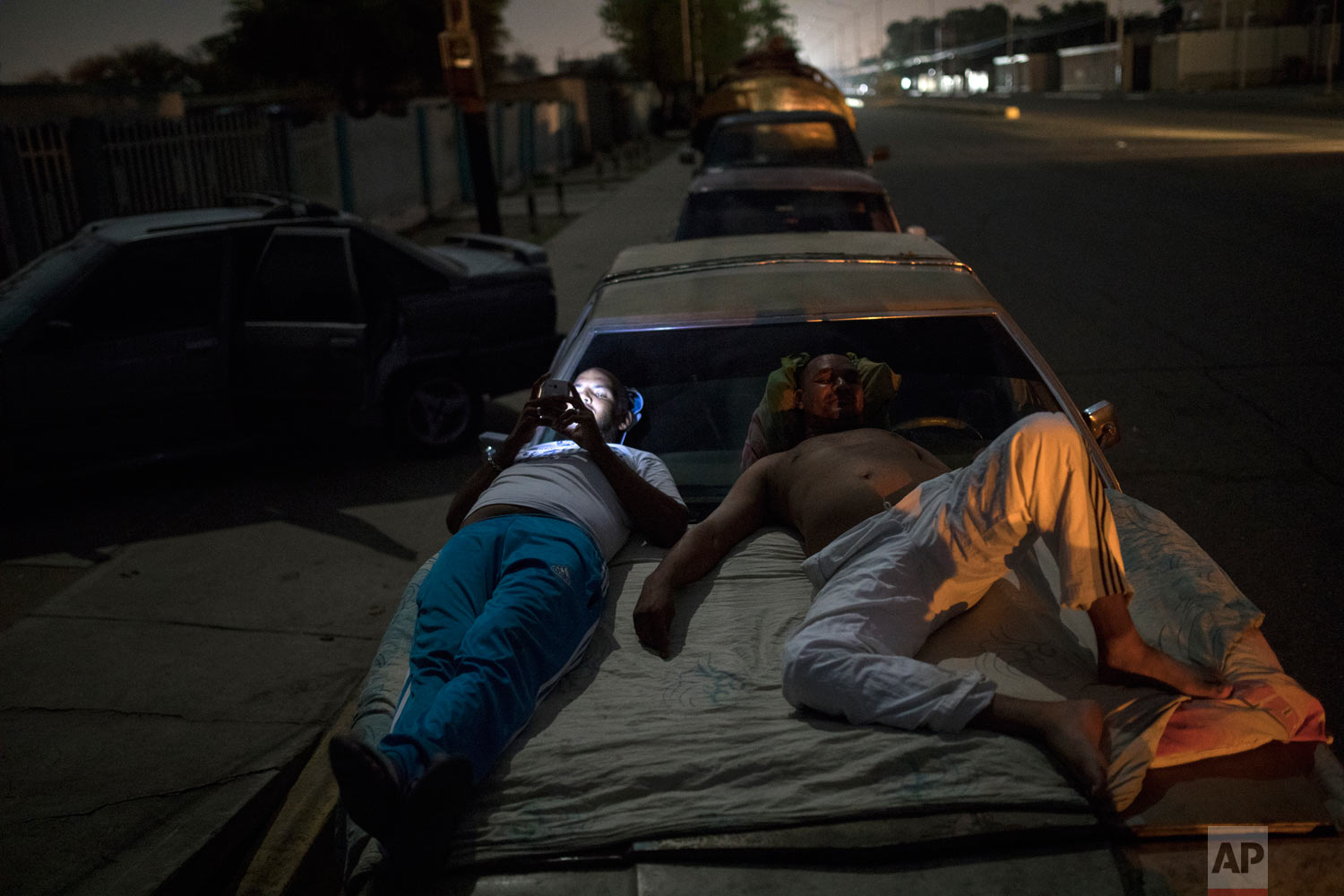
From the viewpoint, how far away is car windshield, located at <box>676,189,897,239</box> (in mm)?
7789

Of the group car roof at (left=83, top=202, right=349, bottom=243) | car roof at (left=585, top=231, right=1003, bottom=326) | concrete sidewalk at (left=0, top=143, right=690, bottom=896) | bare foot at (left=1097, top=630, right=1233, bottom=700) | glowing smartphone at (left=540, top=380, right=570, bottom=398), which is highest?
car roof at (left=83, top=202, right=349, bottom=243)

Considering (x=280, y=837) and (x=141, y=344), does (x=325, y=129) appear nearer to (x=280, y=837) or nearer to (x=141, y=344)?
(x=141, y=344)

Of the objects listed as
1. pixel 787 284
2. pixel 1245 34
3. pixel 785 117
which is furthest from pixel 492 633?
pixel 1245 34

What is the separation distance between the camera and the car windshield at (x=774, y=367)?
12.6ft

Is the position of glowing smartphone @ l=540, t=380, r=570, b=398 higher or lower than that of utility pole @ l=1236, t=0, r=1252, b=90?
lower

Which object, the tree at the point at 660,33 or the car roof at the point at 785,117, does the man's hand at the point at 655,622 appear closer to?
the car roof at the point at 785,117

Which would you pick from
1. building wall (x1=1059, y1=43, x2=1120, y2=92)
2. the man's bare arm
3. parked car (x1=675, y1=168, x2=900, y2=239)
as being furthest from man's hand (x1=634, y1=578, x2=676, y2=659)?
building wall (x1=1059, y1=43, x2=1120, y2=92)

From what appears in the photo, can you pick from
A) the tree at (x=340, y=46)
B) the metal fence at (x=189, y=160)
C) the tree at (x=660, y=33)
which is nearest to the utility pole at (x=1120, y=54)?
the tree at (x=660, y=33)

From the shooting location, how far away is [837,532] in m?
3.22

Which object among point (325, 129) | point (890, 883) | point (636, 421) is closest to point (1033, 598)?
point (890, 883)

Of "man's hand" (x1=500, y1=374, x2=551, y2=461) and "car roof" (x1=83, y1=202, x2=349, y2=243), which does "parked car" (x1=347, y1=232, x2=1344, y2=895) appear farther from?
"car roof" (x1=83, y1=202, x2=349, y2=243)

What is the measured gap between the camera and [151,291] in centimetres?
646

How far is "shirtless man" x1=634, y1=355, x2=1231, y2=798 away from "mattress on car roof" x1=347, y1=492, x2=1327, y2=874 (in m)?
0.05

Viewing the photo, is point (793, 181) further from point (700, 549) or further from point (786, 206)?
point (700, 549)
